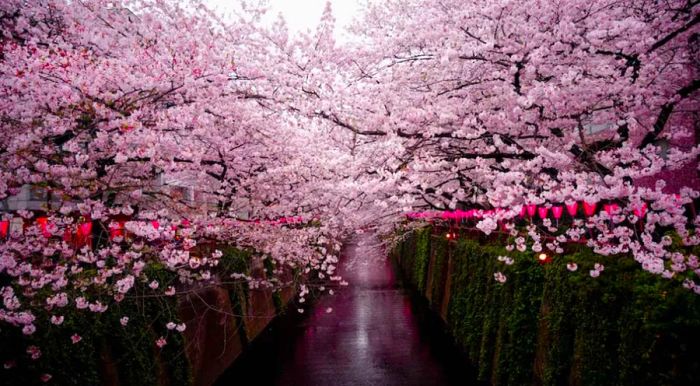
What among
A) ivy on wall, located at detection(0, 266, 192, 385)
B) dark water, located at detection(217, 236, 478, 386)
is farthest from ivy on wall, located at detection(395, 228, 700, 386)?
ivy on wall, located at detection(0, 266, 192, 385)

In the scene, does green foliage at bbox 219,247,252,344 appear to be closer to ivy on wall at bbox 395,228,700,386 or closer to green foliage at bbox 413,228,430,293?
ivy on wall at bbox 395,228,700,386

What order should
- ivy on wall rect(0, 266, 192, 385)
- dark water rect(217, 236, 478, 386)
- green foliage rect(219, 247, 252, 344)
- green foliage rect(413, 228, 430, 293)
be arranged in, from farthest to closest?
green foliage rect(413, 228, 430, 293), green foliage rect(219, 247, 252, 344), dark water rect(217, 236, 478, 386), ivy on wall rect(0, 266, 192, 385)

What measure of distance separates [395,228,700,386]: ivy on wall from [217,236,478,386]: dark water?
146cm

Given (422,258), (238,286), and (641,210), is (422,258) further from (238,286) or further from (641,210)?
(641,210)

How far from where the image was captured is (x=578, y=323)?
6.65m

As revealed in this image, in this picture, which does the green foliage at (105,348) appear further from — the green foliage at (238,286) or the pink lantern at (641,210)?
the pink lantern at (641,210)

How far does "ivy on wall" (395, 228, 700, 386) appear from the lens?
448 cm

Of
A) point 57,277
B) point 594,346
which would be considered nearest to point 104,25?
point 57,277

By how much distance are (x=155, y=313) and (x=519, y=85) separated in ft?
27.0

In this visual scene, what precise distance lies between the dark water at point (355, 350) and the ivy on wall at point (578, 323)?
4.79 feet

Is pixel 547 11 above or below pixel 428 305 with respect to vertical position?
above

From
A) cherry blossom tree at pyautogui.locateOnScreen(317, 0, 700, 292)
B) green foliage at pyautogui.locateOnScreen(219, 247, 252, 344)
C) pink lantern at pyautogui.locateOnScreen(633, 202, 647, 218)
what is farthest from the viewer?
green foliage at pyautogui.locateOnScreen(219, 247, 252, 344)

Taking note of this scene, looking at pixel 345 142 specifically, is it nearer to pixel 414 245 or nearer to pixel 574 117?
pixel 574 117

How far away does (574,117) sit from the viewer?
8.70 m
